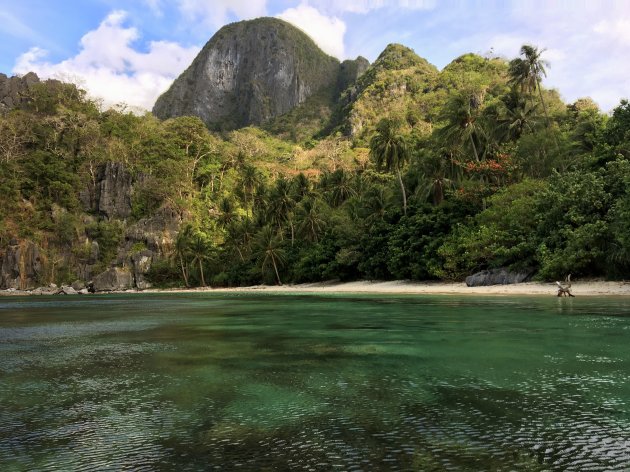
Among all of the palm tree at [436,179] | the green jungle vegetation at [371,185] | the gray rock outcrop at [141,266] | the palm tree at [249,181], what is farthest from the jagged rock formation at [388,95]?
the gray rock outcrop at [141,266]

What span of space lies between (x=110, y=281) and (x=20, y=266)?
12.9 m

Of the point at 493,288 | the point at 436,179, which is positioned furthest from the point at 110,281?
the point at 493,288

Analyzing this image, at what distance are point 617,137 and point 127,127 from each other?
75685 mm

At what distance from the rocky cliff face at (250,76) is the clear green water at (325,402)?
159187 mm

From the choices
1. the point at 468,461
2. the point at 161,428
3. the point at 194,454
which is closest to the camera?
the point at 468,461

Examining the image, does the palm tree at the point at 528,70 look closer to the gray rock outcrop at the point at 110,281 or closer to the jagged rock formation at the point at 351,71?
the gray rock outcrop at the point at 110,281

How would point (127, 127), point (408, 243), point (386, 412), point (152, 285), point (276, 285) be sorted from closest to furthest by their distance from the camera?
point (386, 412)
point (408, 243)
point (276, 285)
point (152, 285)
point (127, 127)

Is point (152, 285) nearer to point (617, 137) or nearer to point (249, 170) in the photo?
point (249, 170)

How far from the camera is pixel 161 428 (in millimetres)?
5262

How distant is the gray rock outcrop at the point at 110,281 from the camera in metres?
67.7

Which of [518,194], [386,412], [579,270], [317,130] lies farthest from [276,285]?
[317,130]

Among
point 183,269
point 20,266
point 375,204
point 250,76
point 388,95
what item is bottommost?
point 183,269

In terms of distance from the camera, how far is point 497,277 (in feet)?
113

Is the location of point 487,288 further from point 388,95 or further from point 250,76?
point 250,76
